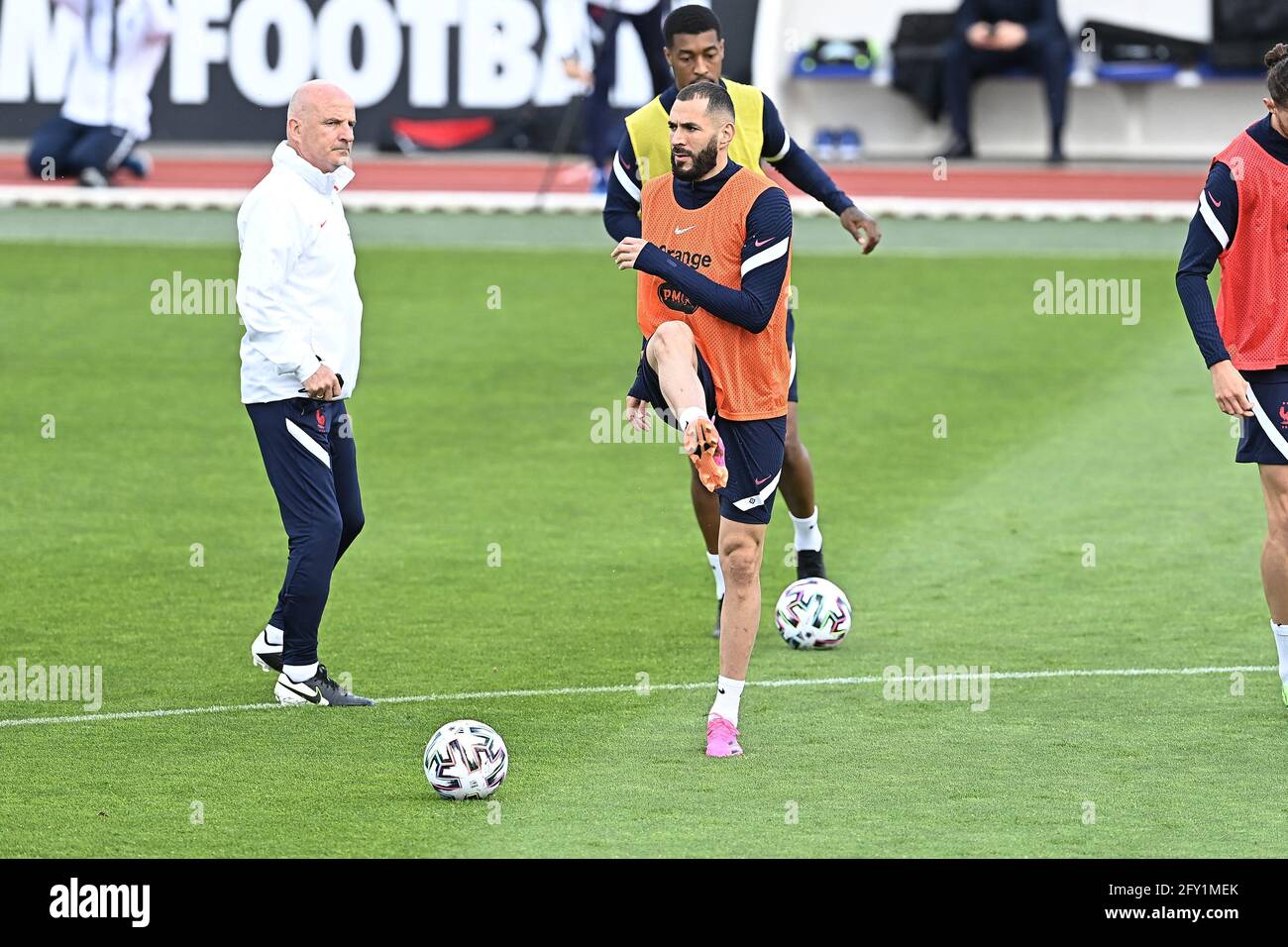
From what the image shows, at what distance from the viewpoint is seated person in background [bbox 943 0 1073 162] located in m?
25.8

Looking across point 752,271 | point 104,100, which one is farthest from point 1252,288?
point 104,100

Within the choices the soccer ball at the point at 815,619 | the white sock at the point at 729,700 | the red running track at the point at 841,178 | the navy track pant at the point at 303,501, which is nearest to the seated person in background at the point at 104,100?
the red running track at the point at 841,178

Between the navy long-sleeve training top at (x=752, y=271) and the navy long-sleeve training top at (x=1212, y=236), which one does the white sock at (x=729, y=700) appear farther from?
the navy long-sleeve training top at (x=1212, y=236)

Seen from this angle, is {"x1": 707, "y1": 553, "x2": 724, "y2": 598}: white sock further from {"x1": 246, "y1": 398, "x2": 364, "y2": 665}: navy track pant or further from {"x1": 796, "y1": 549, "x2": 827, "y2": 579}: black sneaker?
{"x1": 246, "y1": 398, "x2": 364, "y2": 665}: navy track pant

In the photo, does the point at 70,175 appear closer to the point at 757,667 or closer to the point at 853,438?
the point at 853,438

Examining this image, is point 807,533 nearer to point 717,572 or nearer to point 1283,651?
point 717,572

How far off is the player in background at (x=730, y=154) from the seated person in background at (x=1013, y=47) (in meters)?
16.6

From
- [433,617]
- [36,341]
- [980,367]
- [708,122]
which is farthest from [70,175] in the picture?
[708,122]

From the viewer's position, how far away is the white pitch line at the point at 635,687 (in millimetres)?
8398

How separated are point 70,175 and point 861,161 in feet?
29.4

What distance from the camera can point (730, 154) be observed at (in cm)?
957

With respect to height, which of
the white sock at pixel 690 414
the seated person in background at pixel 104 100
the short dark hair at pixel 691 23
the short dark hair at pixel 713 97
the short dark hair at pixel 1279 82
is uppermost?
the seated person in background at pixel 104 100

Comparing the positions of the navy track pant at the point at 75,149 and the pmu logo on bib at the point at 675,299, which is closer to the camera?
the pmu logo on bib at the point at 675,299

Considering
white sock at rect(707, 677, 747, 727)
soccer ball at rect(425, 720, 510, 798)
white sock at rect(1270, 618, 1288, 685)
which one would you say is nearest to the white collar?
soccer ball at rect(425, 720, 510, 798)
